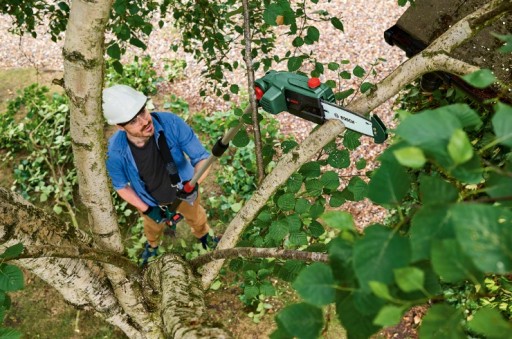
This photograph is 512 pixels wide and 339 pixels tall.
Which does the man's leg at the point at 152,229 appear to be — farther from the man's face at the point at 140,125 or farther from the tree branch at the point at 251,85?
the tree branch at the point at 251,85

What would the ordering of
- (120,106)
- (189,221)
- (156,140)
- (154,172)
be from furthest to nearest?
(189,221)
(154,172)
(156,140)
(120,106)

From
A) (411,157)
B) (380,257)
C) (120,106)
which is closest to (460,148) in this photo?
(411,157)

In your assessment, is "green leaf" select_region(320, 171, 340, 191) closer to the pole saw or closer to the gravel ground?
the pole saw

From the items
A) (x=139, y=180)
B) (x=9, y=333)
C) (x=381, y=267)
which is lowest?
(x=139, y=180)

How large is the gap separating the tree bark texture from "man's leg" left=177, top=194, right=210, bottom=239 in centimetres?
163

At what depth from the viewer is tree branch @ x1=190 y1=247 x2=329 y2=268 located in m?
1.50

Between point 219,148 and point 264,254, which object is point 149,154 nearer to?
point 219,148

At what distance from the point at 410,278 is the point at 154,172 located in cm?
287

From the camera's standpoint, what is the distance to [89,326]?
3969mm

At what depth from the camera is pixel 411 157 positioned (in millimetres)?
583

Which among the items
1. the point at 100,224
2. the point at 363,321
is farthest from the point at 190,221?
the point at 363,321

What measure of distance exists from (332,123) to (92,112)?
100cm

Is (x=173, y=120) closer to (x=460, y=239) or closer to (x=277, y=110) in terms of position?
(x=277, y=110)

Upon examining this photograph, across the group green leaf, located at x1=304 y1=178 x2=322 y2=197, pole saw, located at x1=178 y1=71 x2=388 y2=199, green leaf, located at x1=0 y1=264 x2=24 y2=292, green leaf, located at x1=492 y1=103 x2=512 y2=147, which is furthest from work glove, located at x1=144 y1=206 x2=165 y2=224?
green leaf, located at x1=492 y1=103 x2=512 y2=147
